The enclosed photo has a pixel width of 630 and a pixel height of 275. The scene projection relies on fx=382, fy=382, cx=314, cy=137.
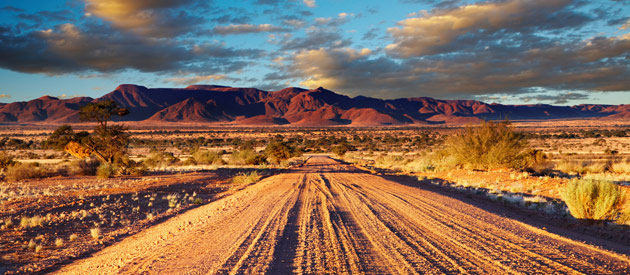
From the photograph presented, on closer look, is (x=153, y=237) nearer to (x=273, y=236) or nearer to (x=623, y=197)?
(x=273, y=236)

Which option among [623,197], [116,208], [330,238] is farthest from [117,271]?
[623,197]

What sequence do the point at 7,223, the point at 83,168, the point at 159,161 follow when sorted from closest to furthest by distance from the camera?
the point at 7,223 → the point at 83,168 → the point at 159,161

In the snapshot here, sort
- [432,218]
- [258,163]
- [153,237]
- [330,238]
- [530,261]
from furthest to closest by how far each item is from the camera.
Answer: [258,163], [432,218], [153,237], [330,238], [530,261]

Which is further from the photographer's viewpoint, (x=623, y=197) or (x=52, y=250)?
(x=623, y=197)

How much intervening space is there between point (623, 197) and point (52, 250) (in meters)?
14.3

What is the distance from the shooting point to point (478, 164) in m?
24.1

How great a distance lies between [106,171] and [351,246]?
22.0 metres

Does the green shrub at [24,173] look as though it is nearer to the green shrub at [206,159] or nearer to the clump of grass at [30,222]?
the clump of grass at [30,222]

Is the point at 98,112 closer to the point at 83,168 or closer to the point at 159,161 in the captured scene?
the point at 83,168

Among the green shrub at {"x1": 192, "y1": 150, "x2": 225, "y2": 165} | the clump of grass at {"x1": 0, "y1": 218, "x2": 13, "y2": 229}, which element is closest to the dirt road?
the clump of grass at {"x1": 0, "y1": 218, "x2": 13, "y2": 229}

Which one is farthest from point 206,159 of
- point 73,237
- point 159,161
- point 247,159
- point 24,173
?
point 73,237

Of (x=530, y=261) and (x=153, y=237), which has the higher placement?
(x=530, y=261)

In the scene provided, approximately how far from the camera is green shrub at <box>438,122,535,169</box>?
73.9 ft

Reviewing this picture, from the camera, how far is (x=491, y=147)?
918 inches
